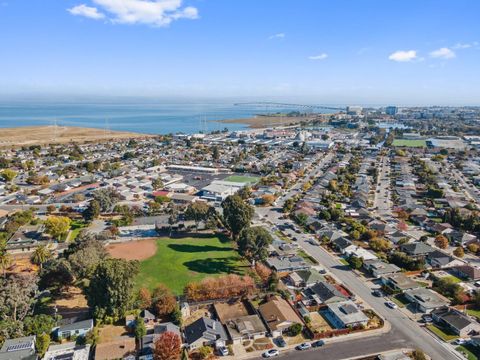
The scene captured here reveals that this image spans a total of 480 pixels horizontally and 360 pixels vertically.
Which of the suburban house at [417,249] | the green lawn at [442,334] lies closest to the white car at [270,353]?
the green lawn at [442,334]

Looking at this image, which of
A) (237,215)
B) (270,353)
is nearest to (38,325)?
(270,353)

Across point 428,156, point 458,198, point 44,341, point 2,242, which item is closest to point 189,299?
point 44,341

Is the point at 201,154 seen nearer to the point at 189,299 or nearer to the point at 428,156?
the point at 428,156

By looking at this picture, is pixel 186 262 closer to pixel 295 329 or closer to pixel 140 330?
pixel 140 330

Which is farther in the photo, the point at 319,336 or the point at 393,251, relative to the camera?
the point at 393,251

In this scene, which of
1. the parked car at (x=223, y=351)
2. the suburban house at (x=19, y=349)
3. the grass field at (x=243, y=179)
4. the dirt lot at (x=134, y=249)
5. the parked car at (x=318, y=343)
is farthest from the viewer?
the grass field at (x=243, y=179)

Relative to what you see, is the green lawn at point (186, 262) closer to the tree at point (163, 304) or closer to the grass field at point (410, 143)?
the tree at point (163, 304)
